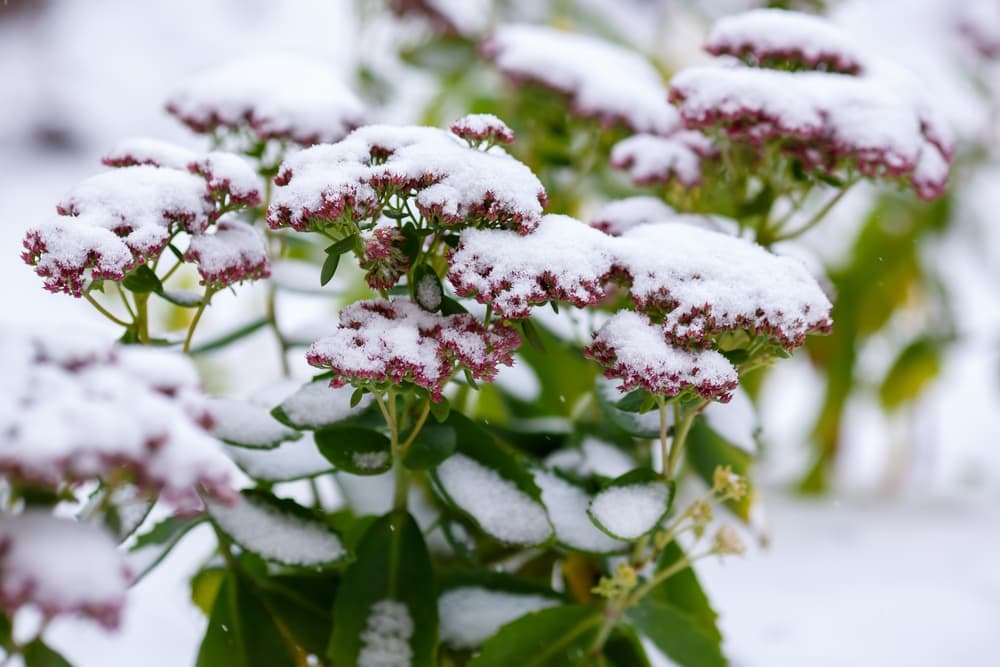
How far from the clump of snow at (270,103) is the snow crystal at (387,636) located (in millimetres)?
376

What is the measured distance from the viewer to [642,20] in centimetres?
361

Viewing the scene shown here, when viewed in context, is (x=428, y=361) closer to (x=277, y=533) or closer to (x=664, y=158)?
(x=277, y=533)

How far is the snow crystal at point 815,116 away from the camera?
2.40 ft

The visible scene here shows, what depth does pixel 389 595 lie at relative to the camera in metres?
0.74

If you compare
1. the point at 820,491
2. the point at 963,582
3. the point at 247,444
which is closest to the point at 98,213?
the point at 247,444

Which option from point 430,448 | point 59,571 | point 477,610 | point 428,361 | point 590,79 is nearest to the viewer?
point 59,571

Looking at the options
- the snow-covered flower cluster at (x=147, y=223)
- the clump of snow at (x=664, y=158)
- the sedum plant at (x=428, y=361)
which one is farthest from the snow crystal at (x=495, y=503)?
the clump of snow at (x=664, y=158)

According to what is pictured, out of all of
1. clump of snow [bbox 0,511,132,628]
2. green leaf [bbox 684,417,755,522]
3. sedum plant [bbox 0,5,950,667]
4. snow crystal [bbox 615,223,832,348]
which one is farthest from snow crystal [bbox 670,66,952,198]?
clump of snow [bbox 0,511,132,628]

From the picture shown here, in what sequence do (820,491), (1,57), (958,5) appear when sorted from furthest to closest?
(1,57)
(958,5)
(820,491)

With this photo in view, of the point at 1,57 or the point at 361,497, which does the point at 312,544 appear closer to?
the point at 361,497

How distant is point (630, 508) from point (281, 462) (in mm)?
285

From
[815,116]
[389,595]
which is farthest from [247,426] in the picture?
[815,116]

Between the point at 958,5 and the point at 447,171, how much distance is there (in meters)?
2.06

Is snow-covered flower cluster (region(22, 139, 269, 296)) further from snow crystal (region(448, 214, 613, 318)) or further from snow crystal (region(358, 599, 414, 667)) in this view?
snow crystal (region(358, 599, 414, 667))
